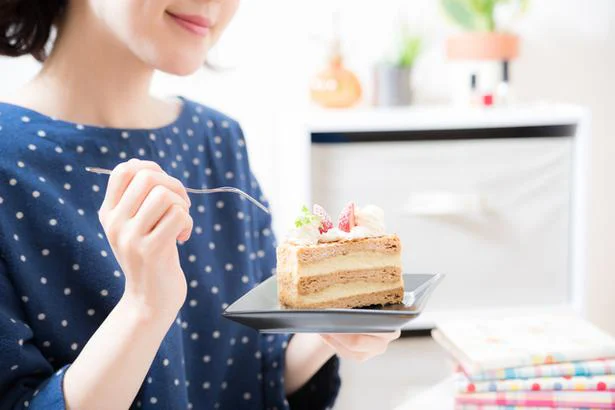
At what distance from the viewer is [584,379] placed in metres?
1.00

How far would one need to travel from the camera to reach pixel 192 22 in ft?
3.03

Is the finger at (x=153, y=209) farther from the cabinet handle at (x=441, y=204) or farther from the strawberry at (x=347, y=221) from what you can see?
the cabinet handle at (x=441, y=204)

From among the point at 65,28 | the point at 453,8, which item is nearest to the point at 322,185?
the point at 453,8

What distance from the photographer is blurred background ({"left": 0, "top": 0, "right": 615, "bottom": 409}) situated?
189 cm

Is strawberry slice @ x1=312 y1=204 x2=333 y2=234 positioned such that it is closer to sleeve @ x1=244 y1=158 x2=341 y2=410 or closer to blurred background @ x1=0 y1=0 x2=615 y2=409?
sleeve @ x1=244 y1=158 x2=341 y2=410

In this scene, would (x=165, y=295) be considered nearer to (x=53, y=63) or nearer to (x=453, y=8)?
(x=53, y=63)

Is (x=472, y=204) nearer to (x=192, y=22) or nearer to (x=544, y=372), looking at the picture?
(x=544, y=372)

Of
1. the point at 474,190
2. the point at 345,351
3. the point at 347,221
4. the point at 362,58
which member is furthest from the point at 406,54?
the point at 345,351

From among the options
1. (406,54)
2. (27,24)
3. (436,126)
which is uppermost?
(406,54)

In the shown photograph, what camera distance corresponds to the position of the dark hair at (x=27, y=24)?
3.37 feet

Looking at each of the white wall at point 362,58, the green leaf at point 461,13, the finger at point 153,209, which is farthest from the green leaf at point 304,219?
the green leaf at point 461,13

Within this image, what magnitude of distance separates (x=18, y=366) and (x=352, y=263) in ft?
1.33

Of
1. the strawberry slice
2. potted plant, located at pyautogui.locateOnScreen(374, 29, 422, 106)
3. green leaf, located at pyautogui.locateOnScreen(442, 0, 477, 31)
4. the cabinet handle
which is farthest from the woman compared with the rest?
green leaf, located at pyautogui.locateOnScreen(442, 0, 477, 31)

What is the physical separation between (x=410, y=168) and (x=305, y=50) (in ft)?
1.75
